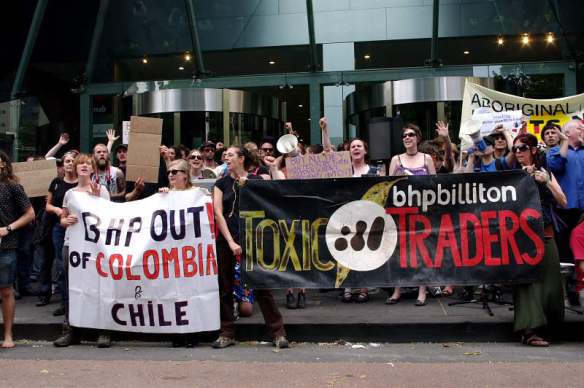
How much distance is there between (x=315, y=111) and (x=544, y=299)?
9696 millimetres

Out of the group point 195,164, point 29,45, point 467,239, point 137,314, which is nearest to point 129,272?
point 137,314

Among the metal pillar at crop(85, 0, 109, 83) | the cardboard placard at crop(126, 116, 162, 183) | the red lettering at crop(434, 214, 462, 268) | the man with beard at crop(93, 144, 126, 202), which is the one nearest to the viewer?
the red lettering at crop(434, 214, 462, 268)

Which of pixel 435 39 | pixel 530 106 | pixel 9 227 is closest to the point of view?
pixel 9 227

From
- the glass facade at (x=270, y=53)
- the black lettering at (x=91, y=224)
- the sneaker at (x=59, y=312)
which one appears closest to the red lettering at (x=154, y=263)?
the black lettering at (x=91, y=224)

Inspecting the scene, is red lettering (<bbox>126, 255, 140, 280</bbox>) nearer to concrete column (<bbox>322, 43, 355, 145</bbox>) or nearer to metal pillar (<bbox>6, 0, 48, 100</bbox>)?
concrete column (<bbox>322, 43, 355, 145</bbox>)

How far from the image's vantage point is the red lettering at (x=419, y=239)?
21.4ft

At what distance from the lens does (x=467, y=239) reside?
6484mm

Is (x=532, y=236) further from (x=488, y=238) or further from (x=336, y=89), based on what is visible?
(x=336, y=89)

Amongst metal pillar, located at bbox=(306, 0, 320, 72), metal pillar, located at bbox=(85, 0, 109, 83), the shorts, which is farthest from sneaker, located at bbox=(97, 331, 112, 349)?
metal pillar, located at bbox=(85, 0, 109, 83)

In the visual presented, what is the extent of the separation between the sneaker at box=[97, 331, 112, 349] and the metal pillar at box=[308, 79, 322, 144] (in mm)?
9149

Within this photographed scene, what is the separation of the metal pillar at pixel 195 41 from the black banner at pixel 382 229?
32.3ft

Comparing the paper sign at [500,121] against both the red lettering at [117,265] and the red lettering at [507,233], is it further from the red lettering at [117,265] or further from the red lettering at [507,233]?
the red lettering at [117,265]

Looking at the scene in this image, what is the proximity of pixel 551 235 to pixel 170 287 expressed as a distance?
3704 millimetres

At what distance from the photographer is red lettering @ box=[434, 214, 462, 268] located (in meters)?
6.48
